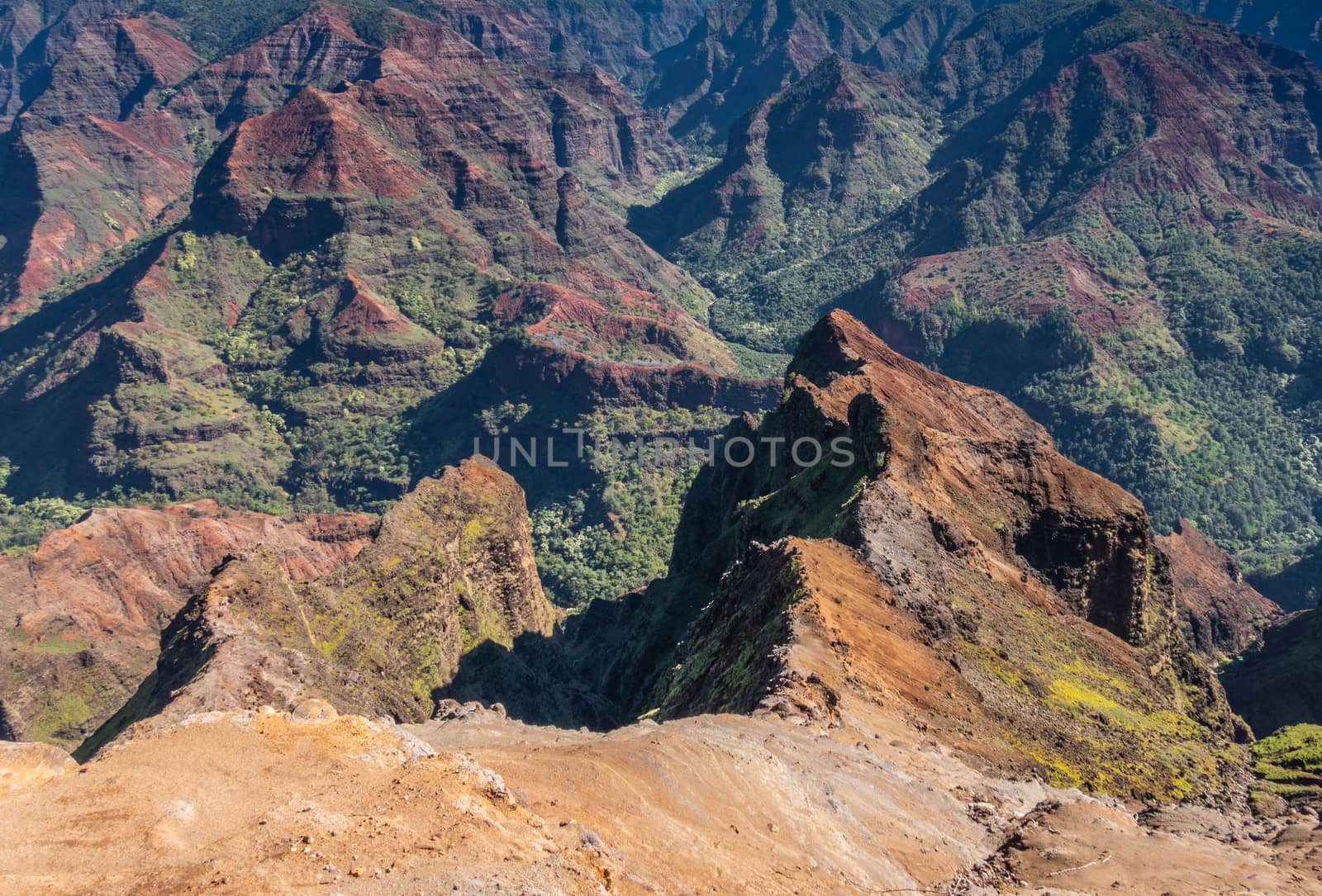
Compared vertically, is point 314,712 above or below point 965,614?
below

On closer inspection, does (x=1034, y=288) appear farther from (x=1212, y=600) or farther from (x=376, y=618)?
(x=376, y=618)

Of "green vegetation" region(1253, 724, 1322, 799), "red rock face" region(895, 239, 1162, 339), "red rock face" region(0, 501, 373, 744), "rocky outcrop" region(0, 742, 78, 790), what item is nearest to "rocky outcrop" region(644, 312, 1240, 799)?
"green vegetation" region(1253, 724, 1322, 799)

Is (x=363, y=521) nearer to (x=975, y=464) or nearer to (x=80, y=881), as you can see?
(x=975, y=464)

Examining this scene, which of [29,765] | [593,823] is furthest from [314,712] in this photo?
[593,823]

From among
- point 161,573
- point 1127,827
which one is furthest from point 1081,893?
point 161,573

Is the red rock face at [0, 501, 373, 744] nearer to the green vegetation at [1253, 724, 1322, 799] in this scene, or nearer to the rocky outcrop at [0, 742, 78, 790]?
the rocky outcrop at [0, 742, 78, 790]

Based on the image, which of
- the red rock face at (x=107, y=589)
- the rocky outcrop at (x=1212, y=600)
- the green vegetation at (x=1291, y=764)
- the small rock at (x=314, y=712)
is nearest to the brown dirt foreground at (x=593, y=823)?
the small rock at (x=314, y=712)

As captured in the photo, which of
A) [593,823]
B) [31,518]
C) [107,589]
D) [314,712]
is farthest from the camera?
[31,518]
